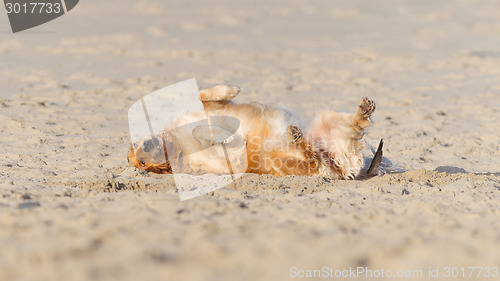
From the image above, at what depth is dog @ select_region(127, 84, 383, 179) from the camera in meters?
4.43

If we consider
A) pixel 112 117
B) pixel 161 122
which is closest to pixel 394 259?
pixel 161 122

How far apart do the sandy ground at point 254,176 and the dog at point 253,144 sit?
16 cm

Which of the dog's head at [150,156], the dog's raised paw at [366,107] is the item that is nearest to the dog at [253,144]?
the dog's head at [150,156]

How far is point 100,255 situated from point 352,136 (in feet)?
8.15

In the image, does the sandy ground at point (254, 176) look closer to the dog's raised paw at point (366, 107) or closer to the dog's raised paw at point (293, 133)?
the dog's raised paw at point (293, 133)

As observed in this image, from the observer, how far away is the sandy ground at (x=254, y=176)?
2707 millimetres

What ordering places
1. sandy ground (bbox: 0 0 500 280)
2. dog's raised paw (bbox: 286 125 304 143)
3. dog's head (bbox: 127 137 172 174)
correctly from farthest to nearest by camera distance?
1. dog's head (bbox: 127 137 172 174)
2. dog's raised paw (bbox: 286 125 304 143)
3. sandy ground (bbox: 0 0 500 280)

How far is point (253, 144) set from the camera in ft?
14.6

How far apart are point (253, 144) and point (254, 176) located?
0.27m

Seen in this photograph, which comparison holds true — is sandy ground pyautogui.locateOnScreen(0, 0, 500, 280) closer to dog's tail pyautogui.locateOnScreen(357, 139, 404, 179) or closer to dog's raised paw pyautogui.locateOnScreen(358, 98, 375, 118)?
dog's tail pyautogui.locateOnScreen(357, 139, 404, 179)

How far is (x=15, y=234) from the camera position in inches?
114

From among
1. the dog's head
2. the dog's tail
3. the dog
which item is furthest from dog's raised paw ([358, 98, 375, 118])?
the dog's head

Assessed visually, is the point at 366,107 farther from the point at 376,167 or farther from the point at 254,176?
the point at 254,176

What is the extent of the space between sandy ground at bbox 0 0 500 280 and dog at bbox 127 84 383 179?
6.4 inches
